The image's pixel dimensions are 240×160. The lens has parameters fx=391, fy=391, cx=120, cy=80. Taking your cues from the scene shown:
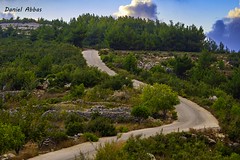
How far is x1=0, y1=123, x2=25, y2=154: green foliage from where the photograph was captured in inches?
651

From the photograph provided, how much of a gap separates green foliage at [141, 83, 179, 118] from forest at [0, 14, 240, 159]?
0.08m

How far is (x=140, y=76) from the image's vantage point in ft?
173

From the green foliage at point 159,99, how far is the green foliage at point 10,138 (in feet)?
45.3

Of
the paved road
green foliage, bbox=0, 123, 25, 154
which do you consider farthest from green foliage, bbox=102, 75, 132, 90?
green foliage, bbox=0, 123, 25, 154

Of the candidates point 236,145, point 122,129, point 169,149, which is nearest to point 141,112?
point 122,129

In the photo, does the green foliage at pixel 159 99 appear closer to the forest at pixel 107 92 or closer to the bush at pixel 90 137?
the forest at pixel 107 92

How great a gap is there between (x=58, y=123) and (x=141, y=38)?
73199 millimetres

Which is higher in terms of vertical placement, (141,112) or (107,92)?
(107,92)

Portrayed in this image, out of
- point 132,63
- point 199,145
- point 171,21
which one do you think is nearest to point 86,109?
point 199,145

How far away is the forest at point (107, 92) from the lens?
63.9 ft

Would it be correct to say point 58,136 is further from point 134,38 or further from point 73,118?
point 134,38

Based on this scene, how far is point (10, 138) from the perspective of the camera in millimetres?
16812

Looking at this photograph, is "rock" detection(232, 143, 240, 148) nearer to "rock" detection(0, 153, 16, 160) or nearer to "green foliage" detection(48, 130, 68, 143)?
"green foliage" detection(48, 130, 68, 143)

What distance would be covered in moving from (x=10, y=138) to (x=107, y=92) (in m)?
19.7
